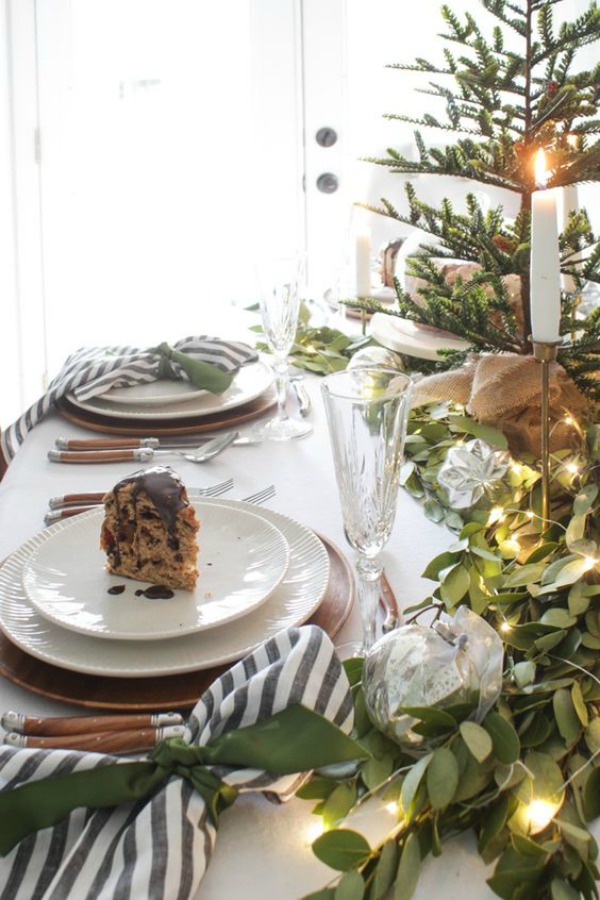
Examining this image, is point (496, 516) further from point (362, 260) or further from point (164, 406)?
point (362, 260)

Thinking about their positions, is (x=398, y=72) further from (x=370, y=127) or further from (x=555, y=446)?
(x=555, y=446)

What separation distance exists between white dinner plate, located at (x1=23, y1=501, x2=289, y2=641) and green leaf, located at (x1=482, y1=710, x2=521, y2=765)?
0.25m

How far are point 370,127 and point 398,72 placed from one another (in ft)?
0.64

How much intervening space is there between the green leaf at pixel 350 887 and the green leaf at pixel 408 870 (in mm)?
20

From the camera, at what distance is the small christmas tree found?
42.4 inches

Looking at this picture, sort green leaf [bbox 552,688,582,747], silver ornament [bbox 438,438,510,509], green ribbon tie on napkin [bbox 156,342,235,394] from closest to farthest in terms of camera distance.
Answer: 1. green leaf [bbox 552,688,582,747]
2. silver ornament [bbox 438,438,510,509]
3. green ribbon tie on napkin [bbox 156,342,235,394]

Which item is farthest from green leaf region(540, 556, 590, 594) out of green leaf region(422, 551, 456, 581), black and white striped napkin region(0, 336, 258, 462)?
black and white striped napkin region(0, 336, 258, 462)

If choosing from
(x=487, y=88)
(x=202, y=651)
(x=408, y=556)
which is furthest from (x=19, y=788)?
(x=487, y=88)

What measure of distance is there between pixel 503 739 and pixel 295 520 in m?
0.42

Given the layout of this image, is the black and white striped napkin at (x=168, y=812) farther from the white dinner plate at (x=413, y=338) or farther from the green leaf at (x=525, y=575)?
the white dinner plate at (x=413, y=338)

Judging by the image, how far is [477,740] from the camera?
2.10 ft

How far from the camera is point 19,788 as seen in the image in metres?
0.64

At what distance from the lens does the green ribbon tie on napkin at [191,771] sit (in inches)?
A: 24.9

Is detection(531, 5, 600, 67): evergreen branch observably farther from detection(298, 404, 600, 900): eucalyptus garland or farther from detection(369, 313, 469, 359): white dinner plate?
detection(298, 404, 600, 900): eucalyptus garland
